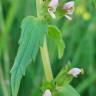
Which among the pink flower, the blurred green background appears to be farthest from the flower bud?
the blurred green background

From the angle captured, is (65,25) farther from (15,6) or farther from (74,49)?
(15,6)

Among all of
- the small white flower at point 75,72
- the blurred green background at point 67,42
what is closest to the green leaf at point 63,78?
the small white flower at point 75,72

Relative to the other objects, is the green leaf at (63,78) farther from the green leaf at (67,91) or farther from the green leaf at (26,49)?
the green leaf at (26,49)

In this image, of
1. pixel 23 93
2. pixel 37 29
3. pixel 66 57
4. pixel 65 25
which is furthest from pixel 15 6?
pixel 37 29

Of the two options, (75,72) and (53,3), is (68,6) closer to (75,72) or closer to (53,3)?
(53,3)

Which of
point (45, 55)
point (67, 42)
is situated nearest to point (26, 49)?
point (45, 55)
